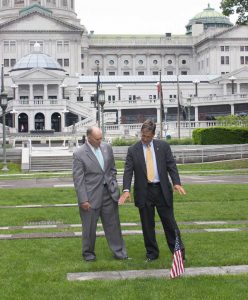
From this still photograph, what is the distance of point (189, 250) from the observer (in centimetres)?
1430

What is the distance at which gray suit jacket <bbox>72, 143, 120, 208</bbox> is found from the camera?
13.9 meters

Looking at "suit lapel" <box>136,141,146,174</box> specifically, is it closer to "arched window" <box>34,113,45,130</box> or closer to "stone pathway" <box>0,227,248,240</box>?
"stone pathway" <box>0,227,248,240</box>

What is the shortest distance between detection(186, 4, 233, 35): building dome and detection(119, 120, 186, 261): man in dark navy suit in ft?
565

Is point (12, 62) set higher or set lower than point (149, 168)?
higher

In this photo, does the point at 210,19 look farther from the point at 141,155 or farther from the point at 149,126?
the point at 149,126

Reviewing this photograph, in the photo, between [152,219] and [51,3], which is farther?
[51,3]

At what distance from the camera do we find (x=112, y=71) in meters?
Answer: 171

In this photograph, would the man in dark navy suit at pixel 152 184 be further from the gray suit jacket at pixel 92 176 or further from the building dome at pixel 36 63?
the building dome at pixel 36 63

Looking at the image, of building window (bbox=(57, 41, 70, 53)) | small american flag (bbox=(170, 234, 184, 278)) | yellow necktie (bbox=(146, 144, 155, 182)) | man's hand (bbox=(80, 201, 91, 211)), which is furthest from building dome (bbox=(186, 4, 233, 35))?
small american flag (bbox=(170, 234, 184, 278))

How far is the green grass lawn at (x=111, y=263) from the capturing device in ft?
35.6

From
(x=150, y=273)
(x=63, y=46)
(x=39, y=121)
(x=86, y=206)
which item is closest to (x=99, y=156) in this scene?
(x=86, y=206)

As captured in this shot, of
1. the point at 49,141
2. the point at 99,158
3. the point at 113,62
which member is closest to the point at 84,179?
the point at 99,158

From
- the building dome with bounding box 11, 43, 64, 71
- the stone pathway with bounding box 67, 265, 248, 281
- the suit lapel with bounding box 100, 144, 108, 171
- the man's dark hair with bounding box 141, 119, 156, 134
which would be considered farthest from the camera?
the building dome with bounding box 11, 43, 64, 71

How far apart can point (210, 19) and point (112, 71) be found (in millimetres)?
30903
